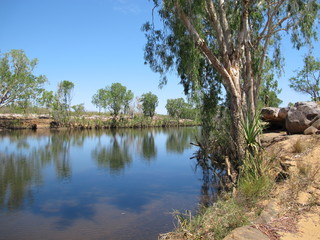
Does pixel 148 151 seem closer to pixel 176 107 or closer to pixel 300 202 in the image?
pixel 300 202

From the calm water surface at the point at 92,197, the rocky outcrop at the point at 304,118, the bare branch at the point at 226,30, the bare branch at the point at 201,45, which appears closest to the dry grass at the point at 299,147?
the rocky outcrop at the point at 304,118

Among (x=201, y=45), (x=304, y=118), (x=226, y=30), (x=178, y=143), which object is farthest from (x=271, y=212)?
(x=178, y=143)

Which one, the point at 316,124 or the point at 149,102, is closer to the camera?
the point at 316,124

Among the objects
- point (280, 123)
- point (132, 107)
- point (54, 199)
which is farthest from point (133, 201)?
point (132, 107)

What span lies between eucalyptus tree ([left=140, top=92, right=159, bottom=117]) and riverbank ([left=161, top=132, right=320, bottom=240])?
7830cm

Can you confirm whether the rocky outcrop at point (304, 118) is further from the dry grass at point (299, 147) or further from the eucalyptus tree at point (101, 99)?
the eucalyptus tree at point (101, 99)

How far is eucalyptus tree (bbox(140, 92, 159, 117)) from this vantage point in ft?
281

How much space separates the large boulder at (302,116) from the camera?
38.3 feet

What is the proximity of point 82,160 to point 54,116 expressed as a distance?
142 feet

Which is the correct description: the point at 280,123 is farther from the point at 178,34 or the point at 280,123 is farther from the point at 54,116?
the point at 54,116

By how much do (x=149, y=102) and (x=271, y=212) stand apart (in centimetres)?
8094

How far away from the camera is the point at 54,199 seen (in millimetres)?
9844

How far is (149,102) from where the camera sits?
85625mm

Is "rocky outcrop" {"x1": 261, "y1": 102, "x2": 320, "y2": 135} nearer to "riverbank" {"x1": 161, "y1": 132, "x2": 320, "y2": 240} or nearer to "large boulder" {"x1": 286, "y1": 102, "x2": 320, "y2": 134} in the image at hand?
"large boulder" {"x1": 286, "y1": 102, "x2": 320, "y2": 134}
